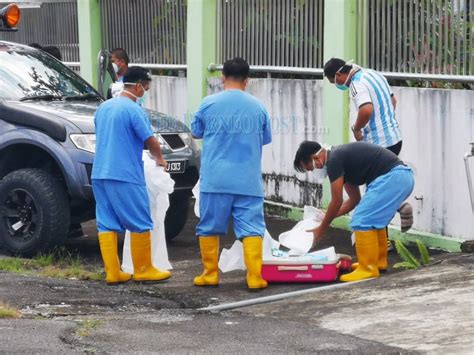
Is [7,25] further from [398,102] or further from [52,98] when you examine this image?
[398,102]

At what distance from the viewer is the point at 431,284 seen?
8641 mm

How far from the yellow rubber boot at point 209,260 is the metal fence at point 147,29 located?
5558mm

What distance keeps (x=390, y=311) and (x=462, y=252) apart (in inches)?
89.0

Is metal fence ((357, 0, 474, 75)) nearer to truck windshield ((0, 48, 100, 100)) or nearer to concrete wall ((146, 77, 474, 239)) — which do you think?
concrete wall ((146, 77, 474, 239))

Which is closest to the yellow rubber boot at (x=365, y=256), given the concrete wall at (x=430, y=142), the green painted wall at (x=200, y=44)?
the concrete wall at (x=430, y=142)

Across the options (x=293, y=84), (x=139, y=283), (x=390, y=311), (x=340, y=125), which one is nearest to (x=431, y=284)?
(x=390, y=311)

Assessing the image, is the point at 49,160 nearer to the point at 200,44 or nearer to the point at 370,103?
the point at 370,103

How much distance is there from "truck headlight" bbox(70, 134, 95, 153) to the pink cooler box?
6.55 ft

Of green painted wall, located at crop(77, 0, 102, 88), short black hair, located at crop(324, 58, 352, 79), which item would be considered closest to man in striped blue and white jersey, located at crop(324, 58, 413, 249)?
short black hair, located at crop(324, 58, 352, 79)

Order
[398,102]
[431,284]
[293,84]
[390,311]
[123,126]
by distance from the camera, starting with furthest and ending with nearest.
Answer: [293,84] < [398,102] < [123,126] < [431,284] < [390,311]

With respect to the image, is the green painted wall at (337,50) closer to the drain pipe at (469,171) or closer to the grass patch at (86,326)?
the drain pipe at (469,171)

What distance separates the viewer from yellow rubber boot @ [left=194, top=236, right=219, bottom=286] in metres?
9.32

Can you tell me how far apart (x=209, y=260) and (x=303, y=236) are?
765 mm

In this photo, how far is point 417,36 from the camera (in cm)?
1083
